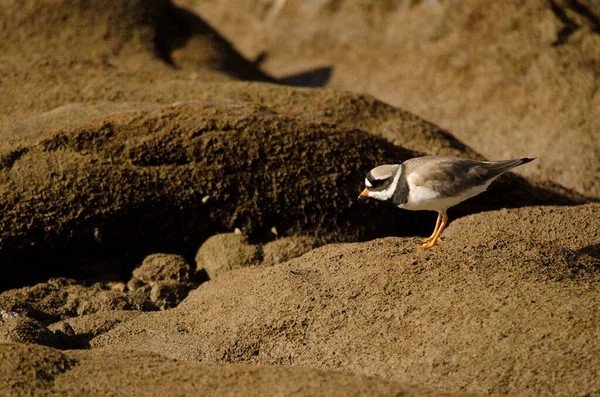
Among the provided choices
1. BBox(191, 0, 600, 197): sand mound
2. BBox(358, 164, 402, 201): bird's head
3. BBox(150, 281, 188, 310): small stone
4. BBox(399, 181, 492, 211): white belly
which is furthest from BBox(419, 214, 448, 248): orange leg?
BBox(191, 0, 600, 197): sand mound

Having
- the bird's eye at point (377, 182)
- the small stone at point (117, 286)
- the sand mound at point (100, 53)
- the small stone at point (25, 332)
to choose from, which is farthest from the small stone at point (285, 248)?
the sand mound at point (100, 53)

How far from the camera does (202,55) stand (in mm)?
10797

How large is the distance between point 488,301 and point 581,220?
73.9 inches

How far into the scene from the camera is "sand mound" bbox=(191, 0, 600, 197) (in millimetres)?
9992

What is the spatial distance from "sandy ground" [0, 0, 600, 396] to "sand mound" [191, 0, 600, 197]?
0.14 feet

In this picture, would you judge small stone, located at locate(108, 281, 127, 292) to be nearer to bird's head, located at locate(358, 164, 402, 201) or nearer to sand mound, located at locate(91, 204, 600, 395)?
sand mound, located at locate(91, 204, 600, 395)

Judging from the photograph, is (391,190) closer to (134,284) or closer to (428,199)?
(428,199)

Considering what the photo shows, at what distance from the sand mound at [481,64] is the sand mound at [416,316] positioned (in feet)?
15.1

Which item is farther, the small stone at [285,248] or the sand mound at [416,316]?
the small stone at [285,248]

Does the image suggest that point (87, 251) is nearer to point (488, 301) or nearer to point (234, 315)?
point (234, 315)

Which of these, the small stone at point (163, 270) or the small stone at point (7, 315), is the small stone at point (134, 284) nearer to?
the small stone at point (163, 270)

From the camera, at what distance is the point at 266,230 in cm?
625

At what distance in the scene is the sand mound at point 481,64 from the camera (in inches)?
393

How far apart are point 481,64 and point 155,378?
28.0ft
